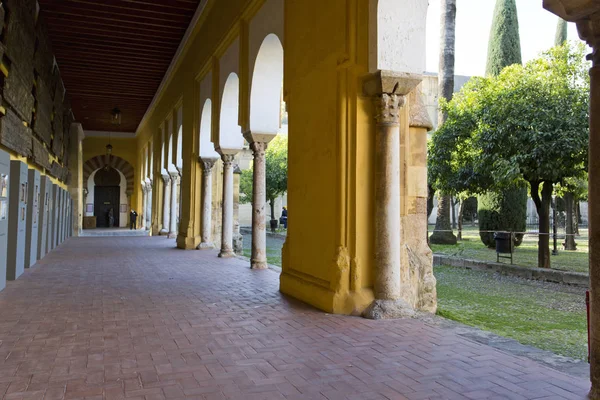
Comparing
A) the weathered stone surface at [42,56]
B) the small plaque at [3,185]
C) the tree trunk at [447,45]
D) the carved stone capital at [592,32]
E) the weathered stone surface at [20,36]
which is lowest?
the small plaque at [3,185]

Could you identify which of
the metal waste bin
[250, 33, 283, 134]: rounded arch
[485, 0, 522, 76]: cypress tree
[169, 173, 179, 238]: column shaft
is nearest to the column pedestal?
[169, 173, 179, 238]: column shaft

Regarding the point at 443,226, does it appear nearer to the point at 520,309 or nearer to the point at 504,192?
the point at 504,192

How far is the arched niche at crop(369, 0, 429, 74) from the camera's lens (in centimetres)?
491

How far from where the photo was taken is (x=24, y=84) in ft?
26.0

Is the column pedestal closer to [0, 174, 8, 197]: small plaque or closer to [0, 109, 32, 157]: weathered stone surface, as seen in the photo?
[0, 109, 32, 157]: weathered stone surface

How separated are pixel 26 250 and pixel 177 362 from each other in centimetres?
668

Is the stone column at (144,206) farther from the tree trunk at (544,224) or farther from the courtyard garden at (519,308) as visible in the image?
the tree trunk at (544,224)

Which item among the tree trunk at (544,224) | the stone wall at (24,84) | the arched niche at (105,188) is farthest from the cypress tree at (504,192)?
the arched niche at (105,188)

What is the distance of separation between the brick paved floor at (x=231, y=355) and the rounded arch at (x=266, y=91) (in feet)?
12.2

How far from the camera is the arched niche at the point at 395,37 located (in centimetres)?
491

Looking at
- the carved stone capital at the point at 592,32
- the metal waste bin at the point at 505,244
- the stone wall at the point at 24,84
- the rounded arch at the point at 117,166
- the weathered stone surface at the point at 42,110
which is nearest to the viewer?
the carved stone capital at the point at 592,32

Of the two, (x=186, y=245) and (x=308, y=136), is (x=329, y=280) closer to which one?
(x=308, y=136)

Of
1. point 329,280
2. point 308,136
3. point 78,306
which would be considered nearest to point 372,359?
point 329,280

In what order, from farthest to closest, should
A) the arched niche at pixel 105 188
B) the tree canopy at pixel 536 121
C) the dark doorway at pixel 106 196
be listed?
the dark doorway at pixel 106 196 → the arched niche at pixel 105 188 → the tree canopy at pixel 536 121
